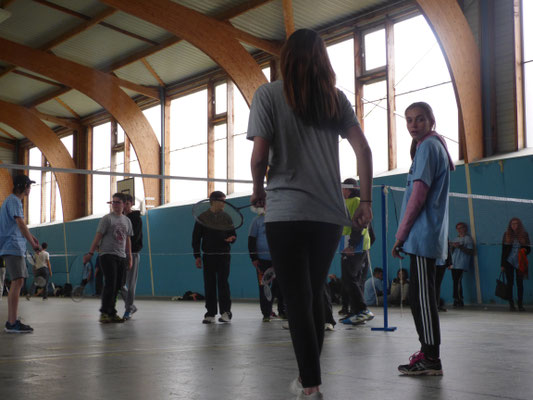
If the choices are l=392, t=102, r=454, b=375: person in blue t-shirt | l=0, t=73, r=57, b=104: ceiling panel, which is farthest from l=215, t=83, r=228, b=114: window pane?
l=392, t=102, r=454, b=375: person in blue t-shirt

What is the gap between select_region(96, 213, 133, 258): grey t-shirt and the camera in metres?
8.30

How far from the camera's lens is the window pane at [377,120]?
50.0ft

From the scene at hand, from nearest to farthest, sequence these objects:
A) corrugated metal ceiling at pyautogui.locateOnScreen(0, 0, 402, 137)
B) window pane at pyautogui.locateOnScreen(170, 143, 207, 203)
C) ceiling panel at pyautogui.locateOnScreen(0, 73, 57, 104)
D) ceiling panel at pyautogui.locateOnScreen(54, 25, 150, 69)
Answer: corrugated metal ceiling at pyautogui.locateOnScreen(0, 0, 402, 137) → ceiling panel at pyautogui.locateOnScreen(54, 25, 150, 69) → window pane at pyautogui.locateOnScreen(170, 143, 207, 203) → ceiling panel at pyautogui.locateOnScreen(0, 73, 57, 104)

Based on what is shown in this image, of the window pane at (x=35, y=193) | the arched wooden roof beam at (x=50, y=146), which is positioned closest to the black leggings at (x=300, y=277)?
the arched wooden roof beam at (x=50, y=146)

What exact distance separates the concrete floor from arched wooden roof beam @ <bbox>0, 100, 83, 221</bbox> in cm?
1824

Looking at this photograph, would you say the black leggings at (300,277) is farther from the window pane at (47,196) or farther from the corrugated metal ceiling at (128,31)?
the window pane at (47,196)

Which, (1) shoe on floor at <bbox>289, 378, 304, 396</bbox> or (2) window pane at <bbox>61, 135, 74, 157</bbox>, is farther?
(2) window pane at <bbox>61, 135, 74, 157</bbox>

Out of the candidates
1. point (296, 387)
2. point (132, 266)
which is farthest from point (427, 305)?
point (132, 266)

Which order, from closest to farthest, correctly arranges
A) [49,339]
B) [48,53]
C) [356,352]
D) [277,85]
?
[277,85] < [356,352] < [49,339] < [48,53]

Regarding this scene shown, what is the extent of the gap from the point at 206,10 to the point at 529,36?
25.5 feet

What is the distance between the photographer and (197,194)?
20125mm

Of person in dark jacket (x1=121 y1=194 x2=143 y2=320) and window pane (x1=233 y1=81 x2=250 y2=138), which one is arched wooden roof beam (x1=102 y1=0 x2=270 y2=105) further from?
person in dark jacket (x1=121 y1=194 x2=143 y2=320)

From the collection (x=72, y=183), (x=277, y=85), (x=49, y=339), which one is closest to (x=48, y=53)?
(x=72, y=183)

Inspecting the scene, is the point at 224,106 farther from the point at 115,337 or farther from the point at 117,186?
the point at 115,337
